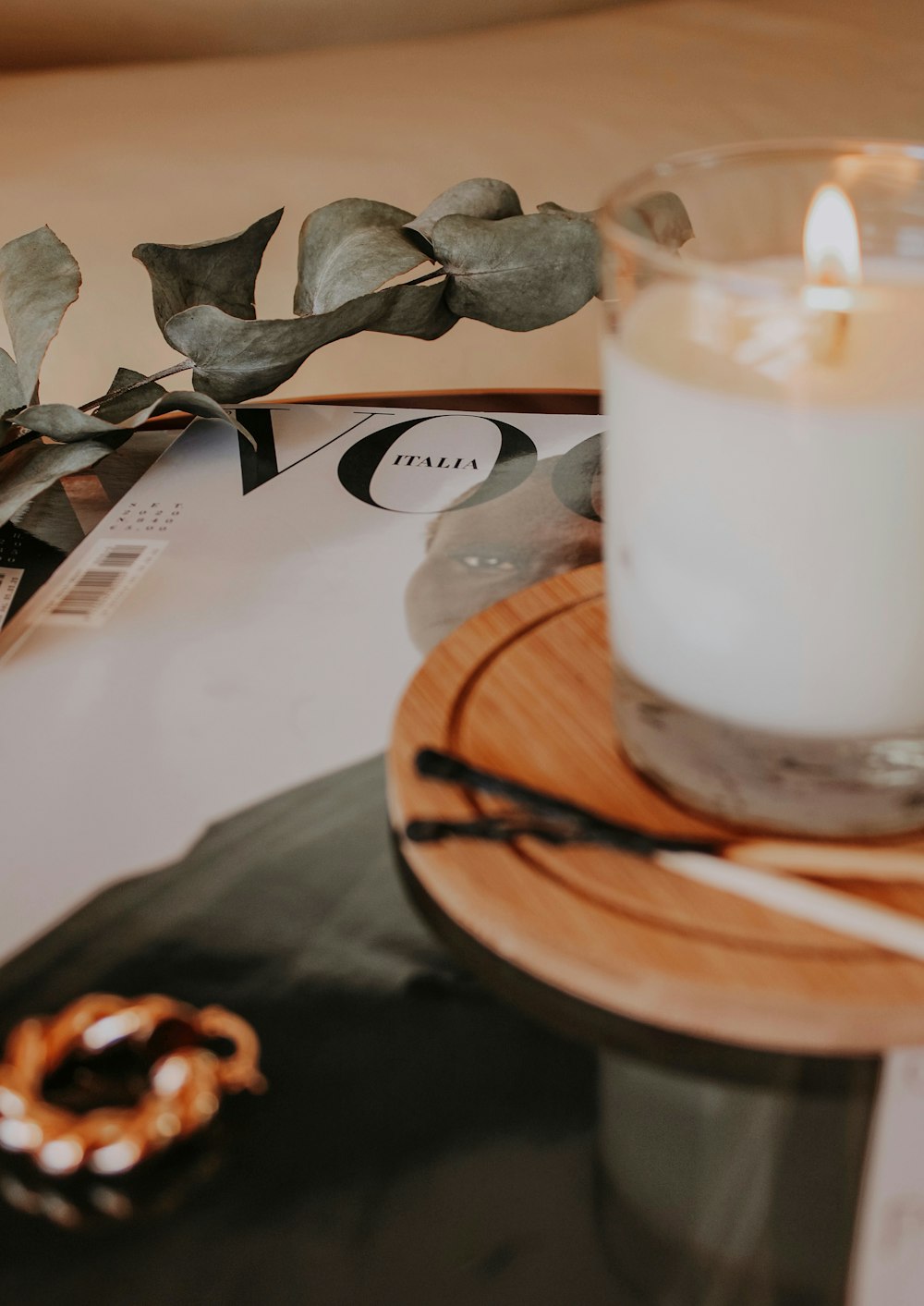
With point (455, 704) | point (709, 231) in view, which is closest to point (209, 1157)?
point (455, 704)

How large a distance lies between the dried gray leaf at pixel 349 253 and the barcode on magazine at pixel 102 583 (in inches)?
5.2

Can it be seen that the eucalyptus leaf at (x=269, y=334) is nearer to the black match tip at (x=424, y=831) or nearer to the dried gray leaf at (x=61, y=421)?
the dried gray leaf at (x=61, y=421)

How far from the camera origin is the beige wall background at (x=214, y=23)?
1032 millimetres

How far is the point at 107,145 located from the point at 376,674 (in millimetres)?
707

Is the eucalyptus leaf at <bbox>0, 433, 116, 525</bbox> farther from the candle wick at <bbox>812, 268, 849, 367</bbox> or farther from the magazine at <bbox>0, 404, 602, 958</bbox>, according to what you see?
the candle wick at <bbox>812, 268, 849, 367</bbox>

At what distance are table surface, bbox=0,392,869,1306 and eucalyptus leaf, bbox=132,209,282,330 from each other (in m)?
0.28

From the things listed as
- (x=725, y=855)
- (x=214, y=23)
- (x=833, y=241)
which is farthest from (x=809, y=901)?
(x=214, y=23)

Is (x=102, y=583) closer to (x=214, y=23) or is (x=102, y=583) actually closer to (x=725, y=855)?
(x=725, y=855)

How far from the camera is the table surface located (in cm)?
23

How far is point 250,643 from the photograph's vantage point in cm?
41

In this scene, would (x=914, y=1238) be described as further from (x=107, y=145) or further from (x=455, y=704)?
(x=107, y=145)

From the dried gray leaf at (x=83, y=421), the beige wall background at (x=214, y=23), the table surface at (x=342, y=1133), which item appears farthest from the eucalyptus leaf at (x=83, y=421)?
the beige wall background at (x=214, y=23)

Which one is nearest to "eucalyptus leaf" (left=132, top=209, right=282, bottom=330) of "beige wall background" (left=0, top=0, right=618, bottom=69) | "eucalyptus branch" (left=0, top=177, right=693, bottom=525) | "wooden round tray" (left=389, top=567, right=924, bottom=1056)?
"eucalyptus branch" (left=0, top=177, right=693, bottom=525)

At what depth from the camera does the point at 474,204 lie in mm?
522
